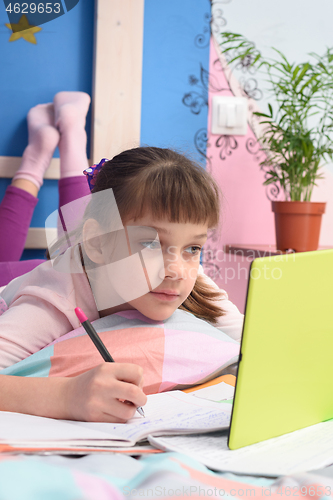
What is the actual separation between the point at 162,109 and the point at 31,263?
0.71m

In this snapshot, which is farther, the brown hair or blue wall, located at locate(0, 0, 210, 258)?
blue wall, located at locate(0, 0, 210, 258)

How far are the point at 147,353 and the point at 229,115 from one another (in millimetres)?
1113

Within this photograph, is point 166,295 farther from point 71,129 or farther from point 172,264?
point 71,129

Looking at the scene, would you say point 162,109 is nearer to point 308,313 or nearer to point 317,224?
point 317,224

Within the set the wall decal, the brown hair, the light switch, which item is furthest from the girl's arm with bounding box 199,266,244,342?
the wall decal

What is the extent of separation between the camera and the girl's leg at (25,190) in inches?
49.7

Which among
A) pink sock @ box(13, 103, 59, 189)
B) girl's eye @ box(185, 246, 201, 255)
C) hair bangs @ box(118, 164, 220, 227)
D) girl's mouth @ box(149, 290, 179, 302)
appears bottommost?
girl's mouth @ box(149, 290, 179, 302)

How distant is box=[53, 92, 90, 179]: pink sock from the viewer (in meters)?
1.29

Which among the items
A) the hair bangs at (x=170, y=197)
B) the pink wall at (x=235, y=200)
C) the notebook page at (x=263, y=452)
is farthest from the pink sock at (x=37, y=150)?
the notebook page at (x=263, y=452)

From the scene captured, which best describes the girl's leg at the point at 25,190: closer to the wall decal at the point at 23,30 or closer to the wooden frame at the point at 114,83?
the wooden frame at the point at 114,83

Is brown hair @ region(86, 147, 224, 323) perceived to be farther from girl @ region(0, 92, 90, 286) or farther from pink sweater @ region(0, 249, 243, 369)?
girl @ region(0, 92, 90, 286)

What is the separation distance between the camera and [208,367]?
623 millimetres

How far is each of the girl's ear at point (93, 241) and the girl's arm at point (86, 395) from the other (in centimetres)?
24

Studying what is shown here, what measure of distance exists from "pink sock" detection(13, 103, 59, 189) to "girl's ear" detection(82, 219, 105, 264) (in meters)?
0.61
